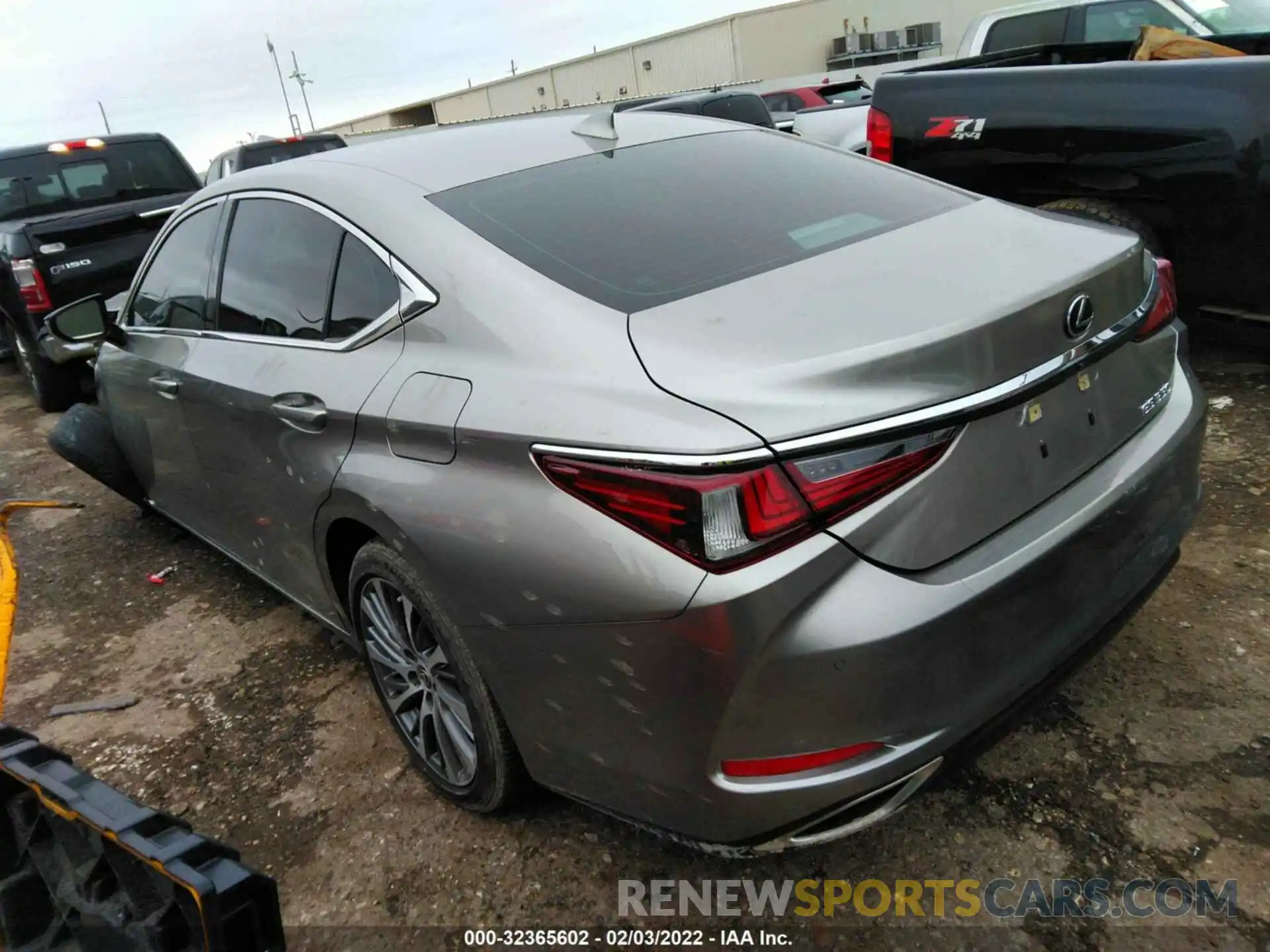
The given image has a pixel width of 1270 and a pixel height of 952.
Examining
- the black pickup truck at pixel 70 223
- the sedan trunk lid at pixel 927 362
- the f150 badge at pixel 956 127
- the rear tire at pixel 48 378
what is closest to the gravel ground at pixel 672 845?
the sedan trunk lid at pixel 927 362

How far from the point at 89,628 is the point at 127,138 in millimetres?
5586

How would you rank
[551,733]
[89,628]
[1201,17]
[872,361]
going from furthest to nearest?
[1201,17], [89,628], [551,733], [872,361]

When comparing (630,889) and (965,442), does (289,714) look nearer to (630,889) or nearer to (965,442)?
(630,889)

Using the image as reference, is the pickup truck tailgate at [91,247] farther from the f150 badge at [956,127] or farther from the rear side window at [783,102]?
the rear side window at [783,102]

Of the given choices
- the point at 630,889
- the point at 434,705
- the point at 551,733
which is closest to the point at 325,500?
the point at 434,705

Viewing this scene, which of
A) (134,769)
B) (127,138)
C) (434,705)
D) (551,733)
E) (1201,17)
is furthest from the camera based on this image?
(127,138)

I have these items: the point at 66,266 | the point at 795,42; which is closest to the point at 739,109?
the point at 66,266

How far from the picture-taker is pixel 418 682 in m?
2.41

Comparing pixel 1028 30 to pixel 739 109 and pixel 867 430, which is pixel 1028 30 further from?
pixel 867 430

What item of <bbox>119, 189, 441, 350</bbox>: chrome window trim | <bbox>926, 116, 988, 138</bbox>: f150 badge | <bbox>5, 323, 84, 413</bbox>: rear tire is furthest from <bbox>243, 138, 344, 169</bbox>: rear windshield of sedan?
<bbox>119, 189, 441, 350</bbox>: chrome window trim

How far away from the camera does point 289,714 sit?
3051 millimetres

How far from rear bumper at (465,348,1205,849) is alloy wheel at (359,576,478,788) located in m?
0.34

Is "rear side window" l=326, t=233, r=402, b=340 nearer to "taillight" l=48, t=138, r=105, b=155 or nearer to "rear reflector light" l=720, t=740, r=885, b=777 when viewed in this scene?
"rear reflector light" l=720, t=740, r=885, b=777

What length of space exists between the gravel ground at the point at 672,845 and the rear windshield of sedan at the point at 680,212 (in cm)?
124
